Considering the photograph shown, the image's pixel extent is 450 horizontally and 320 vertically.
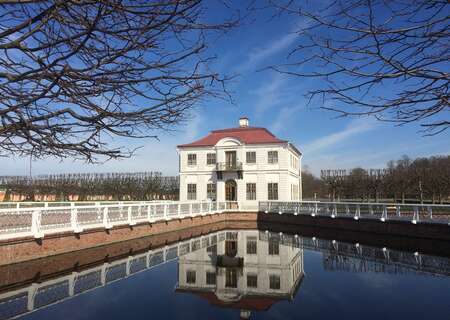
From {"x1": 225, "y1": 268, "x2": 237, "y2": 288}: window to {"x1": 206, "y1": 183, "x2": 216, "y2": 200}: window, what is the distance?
2241cm

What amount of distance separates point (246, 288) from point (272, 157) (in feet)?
79.8

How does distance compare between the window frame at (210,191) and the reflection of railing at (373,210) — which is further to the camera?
the window frame at (210,191)

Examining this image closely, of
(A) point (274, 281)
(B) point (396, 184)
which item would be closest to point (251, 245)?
(A) point (274, 281)

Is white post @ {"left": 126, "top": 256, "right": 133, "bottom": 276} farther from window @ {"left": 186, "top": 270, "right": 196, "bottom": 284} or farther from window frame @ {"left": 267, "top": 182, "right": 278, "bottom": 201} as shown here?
window frame @ {"left": 267, "top": 182, "right": 278, "bottom": 201}

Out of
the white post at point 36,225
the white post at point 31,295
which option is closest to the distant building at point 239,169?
the white post at point 36,225

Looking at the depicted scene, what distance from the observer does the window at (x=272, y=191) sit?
1302 inches

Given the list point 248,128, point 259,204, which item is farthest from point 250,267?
point 248,128

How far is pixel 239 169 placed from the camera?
109 feet

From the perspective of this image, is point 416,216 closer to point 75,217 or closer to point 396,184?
point 75,217

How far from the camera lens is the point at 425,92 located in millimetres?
2734

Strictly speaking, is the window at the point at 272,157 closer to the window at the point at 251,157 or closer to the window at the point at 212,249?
the window at the point at 251,157

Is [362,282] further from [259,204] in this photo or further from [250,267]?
[259,204]

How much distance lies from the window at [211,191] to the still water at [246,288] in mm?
19192

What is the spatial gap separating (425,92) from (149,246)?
49.8 ft
